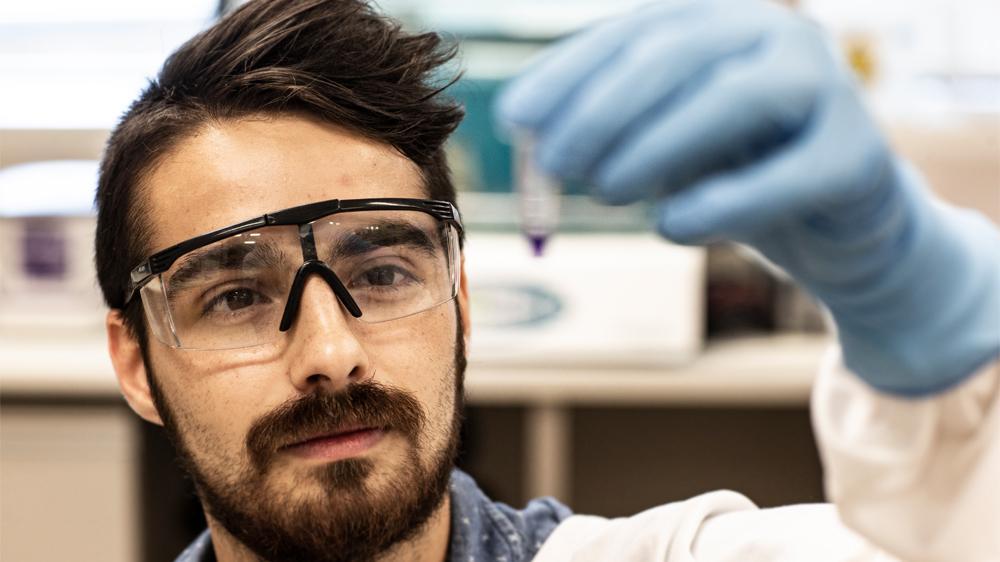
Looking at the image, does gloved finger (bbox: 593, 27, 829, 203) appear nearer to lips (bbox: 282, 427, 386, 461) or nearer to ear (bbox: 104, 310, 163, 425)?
lips (bbox: 282, 427, 386, 461)

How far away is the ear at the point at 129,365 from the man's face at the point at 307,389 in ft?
0.48

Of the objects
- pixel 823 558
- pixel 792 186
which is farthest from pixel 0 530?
pixel 792 186

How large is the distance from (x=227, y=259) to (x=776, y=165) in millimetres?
693

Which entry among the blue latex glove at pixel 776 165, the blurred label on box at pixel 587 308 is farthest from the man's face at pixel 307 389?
the blurred label on box at pixel 587 308

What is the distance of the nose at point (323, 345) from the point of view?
3.66 feet

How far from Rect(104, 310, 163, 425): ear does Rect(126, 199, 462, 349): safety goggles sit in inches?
6.2

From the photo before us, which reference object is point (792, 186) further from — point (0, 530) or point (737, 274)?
point (0, 530)

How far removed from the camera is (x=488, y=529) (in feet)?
4.43

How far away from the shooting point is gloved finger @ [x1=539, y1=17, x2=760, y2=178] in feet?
2.30

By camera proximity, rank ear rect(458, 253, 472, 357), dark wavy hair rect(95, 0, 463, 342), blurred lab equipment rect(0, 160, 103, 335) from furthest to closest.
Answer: blurred lab equipment rect(0, 160, 103, 335)
ear rect(458, 253, 472, 357)
dark wavy hair rect(95, 0, 463, 342)

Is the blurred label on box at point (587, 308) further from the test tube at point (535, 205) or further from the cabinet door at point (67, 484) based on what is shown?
the cabinet door at point (67, 484)

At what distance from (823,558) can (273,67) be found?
81cm

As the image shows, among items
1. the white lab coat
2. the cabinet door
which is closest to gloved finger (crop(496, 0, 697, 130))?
the white lab coat

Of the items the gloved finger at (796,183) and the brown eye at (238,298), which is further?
the brown eye at (238,298)
